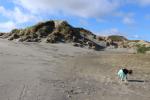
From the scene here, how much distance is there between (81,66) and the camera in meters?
30.9

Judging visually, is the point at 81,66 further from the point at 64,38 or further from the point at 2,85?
the point at 64,38

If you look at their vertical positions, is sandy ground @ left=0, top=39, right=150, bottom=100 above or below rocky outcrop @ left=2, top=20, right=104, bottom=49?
below

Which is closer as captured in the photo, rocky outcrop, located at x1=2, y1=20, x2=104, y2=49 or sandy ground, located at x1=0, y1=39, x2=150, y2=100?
sandy ground, located at x1=0, y1=39, x2=150, y2=100

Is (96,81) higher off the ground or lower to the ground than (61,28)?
lower

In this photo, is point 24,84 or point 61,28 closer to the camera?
point 24,84

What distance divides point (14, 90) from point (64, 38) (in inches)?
1351

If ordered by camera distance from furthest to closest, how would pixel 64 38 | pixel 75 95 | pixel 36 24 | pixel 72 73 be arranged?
pixel 36 24, pixel 64 38, pixel 72 73, pixel 75 95

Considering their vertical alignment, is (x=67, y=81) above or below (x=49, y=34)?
below

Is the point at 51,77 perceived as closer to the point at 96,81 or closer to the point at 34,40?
the point at 96,81

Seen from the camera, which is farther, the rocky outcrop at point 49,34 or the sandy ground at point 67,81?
the rocky outcrop at point 49,34

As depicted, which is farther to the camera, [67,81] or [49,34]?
[49,34]

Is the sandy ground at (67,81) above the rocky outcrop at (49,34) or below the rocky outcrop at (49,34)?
below

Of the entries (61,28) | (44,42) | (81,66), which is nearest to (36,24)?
(61,28)

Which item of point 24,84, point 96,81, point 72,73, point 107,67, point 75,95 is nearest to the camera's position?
point 75,95
